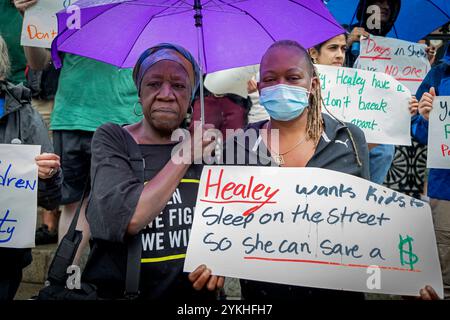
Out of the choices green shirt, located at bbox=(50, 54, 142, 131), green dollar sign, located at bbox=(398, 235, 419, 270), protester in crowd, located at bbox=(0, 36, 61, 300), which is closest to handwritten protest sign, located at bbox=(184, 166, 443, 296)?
green dollar sign, located at bbox=(398, 235, 419, 270)

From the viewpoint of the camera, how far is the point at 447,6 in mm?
4586

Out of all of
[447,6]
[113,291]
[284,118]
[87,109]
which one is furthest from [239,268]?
[447,6]

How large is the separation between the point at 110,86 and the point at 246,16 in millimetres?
1418

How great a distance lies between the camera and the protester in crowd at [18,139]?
311 cm

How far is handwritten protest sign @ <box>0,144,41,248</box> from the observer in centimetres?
296

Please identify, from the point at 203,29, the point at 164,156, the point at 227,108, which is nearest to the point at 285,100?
the point at 164,156

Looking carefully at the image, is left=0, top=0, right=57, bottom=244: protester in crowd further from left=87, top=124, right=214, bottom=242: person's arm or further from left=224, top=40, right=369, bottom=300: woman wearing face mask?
left=224, top=40, right=369, bottom=300: woman wearing face mask

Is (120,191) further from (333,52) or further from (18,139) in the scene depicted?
(333,52)

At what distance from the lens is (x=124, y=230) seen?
2.48 meters

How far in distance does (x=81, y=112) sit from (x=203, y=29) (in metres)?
1.39

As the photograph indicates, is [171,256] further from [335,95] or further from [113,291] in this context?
[335,95]

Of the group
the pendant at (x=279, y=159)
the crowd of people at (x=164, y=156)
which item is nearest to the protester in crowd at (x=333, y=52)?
the crowd of people at (x=164, y=156)

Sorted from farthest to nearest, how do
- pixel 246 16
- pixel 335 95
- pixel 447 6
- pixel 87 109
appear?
pixel 447 6 < pixel 87 109 < pixel 335 95 < pixel 246 16

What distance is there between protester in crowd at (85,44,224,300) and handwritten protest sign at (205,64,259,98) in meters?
1.60
